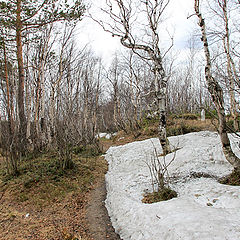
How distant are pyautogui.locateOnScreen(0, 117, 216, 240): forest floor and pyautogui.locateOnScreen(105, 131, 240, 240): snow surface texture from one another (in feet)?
1.20

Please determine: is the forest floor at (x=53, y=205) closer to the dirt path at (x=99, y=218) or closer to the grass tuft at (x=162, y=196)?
the dirt path at (x=99, y=218)

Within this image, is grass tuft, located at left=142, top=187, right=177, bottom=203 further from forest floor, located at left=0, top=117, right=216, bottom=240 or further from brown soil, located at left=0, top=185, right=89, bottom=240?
brown soil, located at left=0, top=185, right=89, bottom=240

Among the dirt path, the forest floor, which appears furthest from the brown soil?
the dirt path

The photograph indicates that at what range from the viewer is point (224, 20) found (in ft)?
32.8

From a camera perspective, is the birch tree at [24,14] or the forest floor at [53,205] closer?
the forest floor at [53,205]

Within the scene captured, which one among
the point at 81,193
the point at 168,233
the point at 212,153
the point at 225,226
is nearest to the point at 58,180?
the point at 81,193

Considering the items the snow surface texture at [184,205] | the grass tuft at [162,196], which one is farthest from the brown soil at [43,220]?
the grass tuft at [162,196]

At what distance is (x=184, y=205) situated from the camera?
116 inches

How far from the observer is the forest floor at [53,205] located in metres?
3.05

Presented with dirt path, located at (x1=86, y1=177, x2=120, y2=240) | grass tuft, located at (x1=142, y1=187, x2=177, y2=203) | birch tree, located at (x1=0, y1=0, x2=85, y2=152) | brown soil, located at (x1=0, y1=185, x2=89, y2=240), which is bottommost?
dirt path, located at (x1=86, y1=177, x2=120, y2=240)

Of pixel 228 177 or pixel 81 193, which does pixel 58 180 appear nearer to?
pixel 81 193

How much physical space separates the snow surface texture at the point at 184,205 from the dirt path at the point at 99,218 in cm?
12

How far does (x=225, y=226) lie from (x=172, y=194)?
1556mm

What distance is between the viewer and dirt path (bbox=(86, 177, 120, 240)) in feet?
9.67
